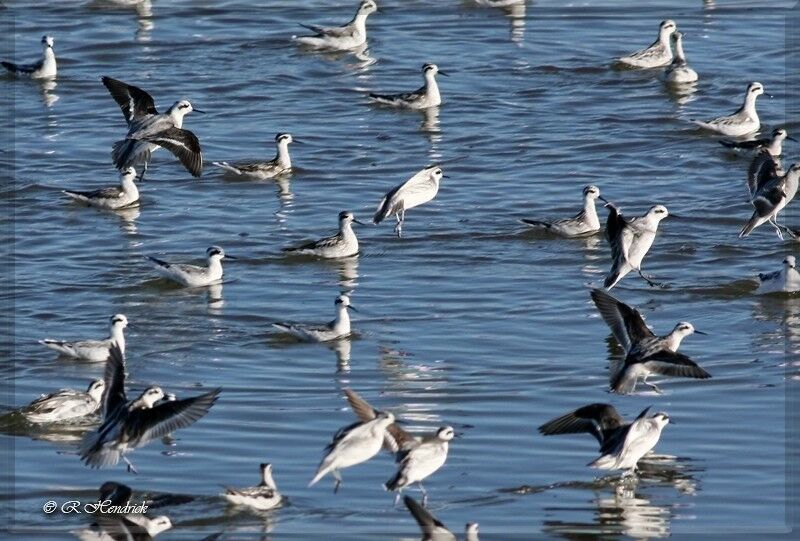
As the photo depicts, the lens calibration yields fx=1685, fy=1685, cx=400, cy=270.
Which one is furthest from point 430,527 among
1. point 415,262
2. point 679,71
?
point 679,71

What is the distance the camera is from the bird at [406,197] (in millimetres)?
20891

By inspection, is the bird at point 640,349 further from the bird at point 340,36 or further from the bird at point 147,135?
the bird at point 340,36

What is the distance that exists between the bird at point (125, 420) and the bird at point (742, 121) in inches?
563

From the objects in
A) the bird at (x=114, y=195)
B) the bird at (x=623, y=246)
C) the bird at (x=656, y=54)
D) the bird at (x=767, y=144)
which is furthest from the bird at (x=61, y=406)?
the bird at (x=656, y=54)

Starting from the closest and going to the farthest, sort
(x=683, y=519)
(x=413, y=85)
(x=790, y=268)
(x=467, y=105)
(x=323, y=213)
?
1. (x=683, y=519)
2. (x=790, y=268)
3. (x=323, y=213)
4. (x=467, y=105)
5. (x=413, y=85)

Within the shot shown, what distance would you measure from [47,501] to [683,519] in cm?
461

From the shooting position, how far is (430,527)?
10852mm

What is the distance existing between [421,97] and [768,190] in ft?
27.7

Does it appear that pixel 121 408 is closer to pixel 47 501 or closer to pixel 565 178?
pixel 47 501

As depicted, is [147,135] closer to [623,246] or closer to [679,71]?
[623,246]

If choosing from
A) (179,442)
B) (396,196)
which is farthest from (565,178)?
(179,442)

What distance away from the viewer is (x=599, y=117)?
86.5ft

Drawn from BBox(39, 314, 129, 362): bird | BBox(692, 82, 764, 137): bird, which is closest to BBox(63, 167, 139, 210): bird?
BBox(39, 314, 129, 362): bird

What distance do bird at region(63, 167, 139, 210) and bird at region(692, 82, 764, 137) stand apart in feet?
28.4
